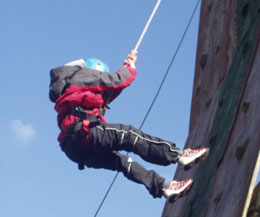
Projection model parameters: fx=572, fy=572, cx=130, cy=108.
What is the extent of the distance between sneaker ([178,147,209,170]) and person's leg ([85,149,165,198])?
0.95 feet

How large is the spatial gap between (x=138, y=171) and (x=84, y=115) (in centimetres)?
54

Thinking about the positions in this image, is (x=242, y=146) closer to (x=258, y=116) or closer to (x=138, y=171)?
(x=258, y=116)

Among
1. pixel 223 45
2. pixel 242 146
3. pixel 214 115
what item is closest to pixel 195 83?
pixel 223 45

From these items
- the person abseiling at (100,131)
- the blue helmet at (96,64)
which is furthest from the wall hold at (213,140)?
the blue helmet at (96,64)

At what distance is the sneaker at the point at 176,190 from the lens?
3193mm

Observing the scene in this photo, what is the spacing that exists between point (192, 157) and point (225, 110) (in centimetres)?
33

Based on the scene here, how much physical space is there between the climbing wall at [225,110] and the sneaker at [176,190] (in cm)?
4

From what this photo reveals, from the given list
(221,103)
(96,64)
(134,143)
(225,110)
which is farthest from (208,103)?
(96,64)

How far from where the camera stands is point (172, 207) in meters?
3.55

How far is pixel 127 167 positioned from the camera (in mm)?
3826

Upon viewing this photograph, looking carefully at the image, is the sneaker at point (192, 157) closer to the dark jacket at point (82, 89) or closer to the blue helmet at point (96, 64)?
the dark jacket at point (82, 89)

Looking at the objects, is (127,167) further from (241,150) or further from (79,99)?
(241,150)

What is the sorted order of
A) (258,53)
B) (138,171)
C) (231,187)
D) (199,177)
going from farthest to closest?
(138,171) → (199,177) → (258,53) → (231,187)

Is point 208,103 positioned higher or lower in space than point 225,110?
higher
